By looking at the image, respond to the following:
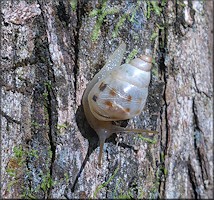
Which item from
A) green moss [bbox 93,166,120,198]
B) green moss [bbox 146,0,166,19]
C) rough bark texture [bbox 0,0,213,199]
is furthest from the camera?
green moss [bbox 146,0,166,19]

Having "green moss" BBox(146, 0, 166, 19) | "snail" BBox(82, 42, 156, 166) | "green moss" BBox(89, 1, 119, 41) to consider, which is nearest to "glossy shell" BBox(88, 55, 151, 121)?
"snail" BBox(82, 42, 156, 166)

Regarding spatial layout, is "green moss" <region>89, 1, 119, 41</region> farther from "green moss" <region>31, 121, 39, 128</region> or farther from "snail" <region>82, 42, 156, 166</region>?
"green moss" <region>31, 121, 39, 128</region>

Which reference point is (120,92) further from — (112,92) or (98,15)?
(98,15)

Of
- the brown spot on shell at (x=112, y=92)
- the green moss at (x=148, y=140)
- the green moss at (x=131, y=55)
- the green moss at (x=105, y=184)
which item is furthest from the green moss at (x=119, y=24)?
the green moss at (x=105, y=184)

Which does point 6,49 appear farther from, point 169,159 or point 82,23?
point 169,159

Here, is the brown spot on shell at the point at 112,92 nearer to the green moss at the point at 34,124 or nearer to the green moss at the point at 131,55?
the green moss at the point at 131,55

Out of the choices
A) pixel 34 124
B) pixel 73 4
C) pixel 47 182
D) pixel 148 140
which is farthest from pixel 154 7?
pixel 47 182
